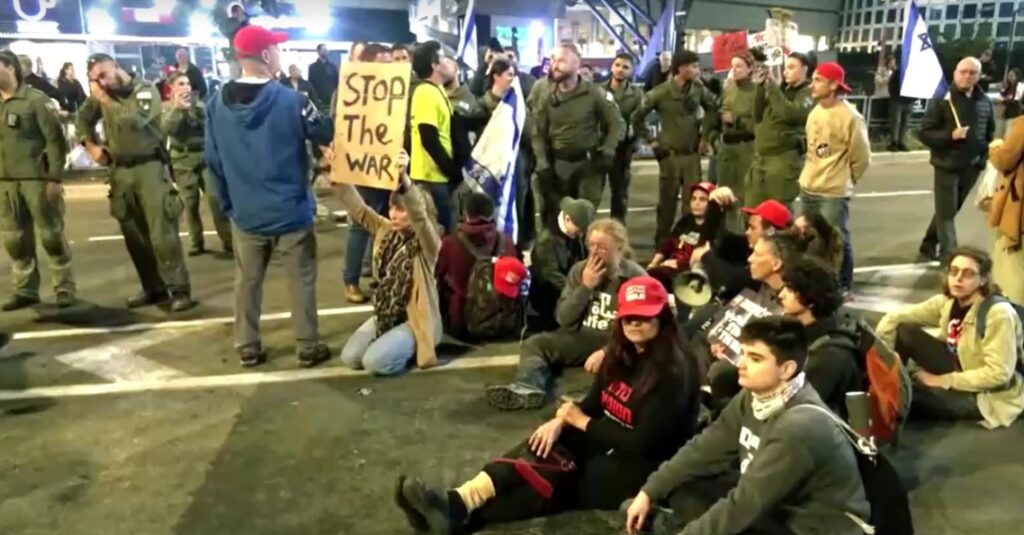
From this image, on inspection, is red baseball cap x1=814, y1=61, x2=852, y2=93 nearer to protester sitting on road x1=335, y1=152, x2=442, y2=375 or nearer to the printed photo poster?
the printed photo poster

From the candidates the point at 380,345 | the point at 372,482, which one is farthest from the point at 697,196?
the point at 372,482

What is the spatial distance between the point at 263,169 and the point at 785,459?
3500 mm

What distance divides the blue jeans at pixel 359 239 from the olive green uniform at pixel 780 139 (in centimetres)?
293

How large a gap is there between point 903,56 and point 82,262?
8.22 m

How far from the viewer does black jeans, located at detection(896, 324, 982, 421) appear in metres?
4.62

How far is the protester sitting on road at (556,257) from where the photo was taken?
5.95 m

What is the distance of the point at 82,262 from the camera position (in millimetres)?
8516

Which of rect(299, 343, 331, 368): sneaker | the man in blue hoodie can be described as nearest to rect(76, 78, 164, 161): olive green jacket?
the man in blue hoodie

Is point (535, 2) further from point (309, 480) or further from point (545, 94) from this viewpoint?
point (309, 480)

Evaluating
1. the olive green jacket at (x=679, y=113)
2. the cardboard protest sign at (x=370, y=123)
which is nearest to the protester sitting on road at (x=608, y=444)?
the cardboard protest sign at (x=370, y=123)

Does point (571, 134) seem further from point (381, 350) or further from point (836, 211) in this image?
point (381, 350)

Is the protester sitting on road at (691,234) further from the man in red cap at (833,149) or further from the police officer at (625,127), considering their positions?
the police officer at (625,127)

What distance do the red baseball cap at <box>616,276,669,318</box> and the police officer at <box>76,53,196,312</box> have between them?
14.0 ft

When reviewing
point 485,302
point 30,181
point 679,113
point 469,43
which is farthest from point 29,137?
point 469,43
